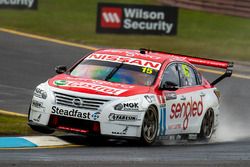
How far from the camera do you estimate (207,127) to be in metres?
16.8

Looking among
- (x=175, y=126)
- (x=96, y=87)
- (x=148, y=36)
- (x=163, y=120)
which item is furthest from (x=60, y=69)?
(x=148, y=36)

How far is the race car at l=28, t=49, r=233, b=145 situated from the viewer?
45.1 ft

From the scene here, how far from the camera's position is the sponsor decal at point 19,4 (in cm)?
3506

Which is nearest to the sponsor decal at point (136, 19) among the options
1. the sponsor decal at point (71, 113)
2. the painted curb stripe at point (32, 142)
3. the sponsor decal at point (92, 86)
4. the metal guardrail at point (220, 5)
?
the metal guardrail at point (220, 5)

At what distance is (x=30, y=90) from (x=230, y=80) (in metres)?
6.72

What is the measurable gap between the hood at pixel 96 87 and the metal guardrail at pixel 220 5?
73.8ft

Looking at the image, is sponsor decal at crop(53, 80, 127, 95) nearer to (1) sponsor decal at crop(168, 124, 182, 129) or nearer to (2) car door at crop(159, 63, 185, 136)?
(2) car door at crop(159, 63, 185, 136)

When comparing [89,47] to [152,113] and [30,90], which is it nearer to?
[30,90]

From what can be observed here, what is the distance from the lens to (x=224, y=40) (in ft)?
110

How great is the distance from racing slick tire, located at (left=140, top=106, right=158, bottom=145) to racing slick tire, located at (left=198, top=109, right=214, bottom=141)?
2194 millimetres

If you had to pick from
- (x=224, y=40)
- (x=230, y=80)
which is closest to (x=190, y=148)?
(x=230, y=80)

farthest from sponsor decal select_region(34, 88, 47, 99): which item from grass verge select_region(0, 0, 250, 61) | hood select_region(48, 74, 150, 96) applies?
grass verge select_region(0, 0, 250, 61)

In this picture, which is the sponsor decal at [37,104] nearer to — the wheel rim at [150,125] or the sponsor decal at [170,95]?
the wheel rim at [150,125]

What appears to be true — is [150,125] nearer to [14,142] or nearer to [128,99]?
[128,99]
